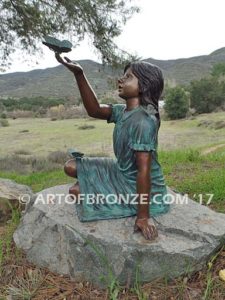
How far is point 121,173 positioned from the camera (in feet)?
8.84

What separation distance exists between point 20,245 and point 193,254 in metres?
1.26

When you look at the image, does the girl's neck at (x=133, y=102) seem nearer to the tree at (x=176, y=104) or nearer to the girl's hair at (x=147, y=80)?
the girl's hair at (x=147, y=80)

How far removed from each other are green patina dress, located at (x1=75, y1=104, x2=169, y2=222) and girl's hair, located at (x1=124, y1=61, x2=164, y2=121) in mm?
81

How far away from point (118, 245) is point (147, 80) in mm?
1088

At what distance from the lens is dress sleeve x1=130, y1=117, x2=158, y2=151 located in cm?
243

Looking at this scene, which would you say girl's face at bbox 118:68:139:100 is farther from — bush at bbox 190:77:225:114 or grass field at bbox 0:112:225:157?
bush at bbox 190:77:225:114

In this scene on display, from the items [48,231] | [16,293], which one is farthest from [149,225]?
[16,293]

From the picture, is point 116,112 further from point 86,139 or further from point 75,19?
point 86,139

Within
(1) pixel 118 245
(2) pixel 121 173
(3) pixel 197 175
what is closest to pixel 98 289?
(1) pixel 118 245

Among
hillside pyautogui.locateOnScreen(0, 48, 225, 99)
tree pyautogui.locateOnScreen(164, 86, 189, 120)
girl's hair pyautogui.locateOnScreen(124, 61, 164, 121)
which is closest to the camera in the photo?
girl's hair pyautogui.locateOnScreen(124, 61, 164, 121)

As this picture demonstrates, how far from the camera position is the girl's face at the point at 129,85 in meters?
2.53

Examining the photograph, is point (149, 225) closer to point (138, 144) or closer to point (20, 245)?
point (138, 144)

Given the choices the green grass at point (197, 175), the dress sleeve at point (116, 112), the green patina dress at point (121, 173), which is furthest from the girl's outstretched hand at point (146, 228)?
the green grass at point (197, 175)

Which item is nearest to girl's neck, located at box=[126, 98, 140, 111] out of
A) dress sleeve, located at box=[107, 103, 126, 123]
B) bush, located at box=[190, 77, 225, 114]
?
dress sleeve, located at box=[107, 103, 126, 123]
